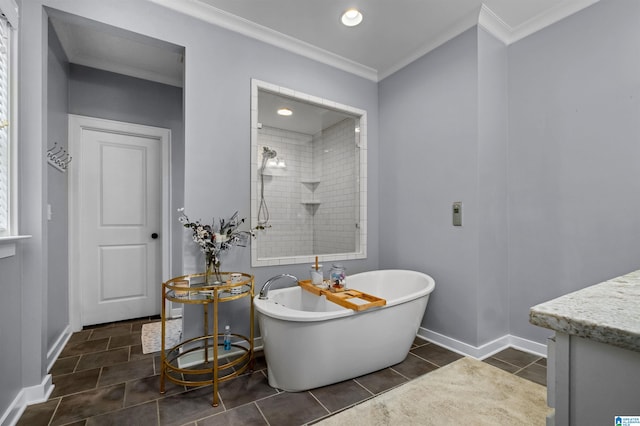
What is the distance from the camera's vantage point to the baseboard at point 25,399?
159cm

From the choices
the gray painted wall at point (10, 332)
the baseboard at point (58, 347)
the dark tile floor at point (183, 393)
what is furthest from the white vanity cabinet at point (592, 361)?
the baseboard at point (58, 347)

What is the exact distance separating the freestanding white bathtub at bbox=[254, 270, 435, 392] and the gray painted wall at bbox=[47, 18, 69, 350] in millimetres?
1827

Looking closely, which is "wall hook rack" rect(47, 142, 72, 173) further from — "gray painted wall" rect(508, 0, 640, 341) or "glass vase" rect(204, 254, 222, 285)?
"gray painted wall" rect(508, 0, 640, 341)

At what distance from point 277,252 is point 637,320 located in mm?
2420

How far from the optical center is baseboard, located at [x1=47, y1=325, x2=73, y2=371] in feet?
7.51

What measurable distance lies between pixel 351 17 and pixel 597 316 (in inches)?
99.7

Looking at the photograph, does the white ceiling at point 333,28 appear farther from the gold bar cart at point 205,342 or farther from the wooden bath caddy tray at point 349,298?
the wooden bath caddy tray at point 349,298

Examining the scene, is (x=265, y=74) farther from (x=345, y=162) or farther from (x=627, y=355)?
(x=627, y=355)

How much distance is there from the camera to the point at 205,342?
2.29 m

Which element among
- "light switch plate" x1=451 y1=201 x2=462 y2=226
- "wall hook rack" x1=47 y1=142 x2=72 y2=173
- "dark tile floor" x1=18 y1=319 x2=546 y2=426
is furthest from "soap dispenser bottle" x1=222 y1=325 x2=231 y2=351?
"light switch plate" x1=451 y1=201 x2=462 y2=226

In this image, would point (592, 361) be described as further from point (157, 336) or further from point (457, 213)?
point (157, 336)

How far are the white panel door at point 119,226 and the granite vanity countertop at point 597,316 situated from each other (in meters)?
3.56

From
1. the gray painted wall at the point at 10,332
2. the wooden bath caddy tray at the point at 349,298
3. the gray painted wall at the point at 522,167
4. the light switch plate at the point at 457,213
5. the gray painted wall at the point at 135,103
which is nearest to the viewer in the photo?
the gray painted wall at the point at 10,332

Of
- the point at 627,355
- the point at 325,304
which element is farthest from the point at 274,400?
the point at 627,355
